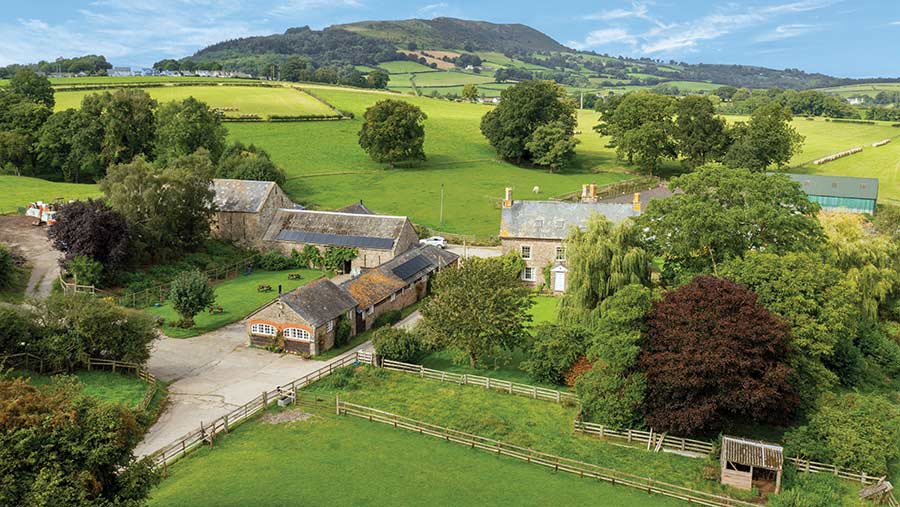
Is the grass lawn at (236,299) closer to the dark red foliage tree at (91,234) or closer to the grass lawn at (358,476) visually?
the dark red foliage tree at (91,234)

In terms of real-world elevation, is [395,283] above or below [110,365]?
above

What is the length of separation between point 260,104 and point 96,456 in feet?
313

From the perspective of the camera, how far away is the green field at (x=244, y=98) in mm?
102562

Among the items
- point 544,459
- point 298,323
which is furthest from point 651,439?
point 298,323

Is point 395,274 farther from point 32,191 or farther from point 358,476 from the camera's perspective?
point 32,191

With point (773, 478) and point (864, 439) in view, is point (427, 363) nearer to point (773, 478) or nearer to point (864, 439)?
point (773, 478)

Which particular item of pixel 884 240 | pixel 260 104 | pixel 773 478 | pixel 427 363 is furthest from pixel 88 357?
pixel 260 104

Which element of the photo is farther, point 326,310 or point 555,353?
point 326,310

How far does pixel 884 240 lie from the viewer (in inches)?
1633

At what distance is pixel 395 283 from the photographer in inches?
1794

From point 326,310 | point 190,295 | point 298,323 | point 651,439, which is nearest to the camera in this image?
point 651,439

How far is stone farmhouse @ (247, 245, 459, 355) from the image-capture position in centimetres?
3784

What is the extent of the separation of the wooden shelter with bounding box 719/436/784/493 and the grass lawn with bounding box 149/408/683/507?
3.04 m

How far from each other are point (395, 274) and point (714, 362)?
23767 mm
